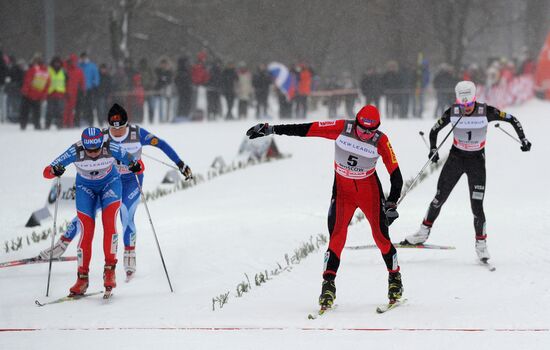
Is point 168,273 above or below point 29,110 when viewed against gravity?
below

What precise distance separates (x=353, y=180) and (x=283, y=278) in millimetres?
2076

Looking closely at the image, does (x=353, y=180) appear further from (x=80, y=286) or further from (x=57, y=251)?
(x=57, y=251)

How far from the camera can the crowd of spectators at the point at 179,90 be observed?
2486 centimetres

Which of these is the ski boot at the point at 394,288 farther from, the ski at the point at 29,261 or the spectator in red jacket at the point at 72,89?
the spectator in red jacket at the point at 72,89

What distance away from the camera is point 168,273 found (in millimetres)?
11844

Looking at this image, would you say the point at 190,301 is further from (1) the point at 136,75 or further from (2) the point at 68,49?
(2) the point at 68,49

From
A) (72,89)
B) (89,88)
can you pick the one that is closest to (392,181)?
A: (72,89)

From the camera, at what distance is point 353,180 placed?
940 centimetres

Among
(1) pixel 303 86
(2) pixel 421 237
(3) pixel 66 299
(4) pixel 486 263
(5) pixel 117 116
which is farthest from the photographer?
(1) pixel 303 86

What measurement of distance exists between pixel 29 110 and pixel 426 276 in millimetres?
16775

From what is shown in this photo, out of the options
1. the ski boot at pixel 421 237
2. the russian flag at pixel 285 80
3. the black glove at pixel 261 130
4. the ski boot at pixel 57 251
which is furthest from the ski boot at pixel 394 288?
the russian flag at pixel 285 80

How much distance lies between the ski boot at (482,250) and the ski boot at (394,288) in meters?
2.32

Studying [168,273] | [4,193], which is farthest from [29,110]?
[168,273]

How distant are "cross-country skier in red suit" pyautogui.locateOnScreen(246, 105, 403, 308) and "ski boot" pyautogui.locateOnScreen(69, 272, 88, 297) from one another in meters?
2.63
